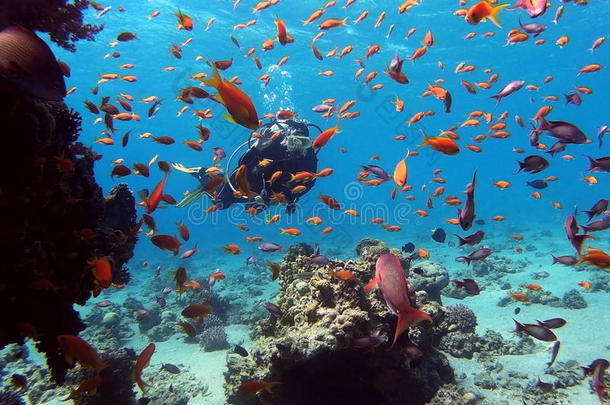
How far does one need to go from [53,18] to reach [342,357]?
18.4ft

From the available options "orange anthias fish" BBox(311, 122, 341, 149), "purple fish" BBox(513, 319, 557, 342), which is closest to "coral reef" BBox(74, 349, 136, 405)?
"orange anthias fish" BBox(311, 122, 341, 149)

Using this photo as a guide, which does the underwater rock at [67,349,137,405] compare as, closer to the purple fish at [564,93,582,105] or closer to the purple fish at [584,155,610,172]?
the purple fish at [584,155,610,172]

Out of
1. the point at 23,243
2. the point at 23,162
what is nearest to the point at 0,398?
the point at 23,243

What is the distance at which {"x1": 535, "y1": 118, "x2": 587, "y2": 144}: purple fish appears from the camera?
4742 mm

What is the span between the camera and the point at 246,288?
1683 cm

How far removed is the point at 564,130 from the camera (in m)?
4.80

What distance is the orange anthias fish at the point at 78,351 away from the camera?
134 inches

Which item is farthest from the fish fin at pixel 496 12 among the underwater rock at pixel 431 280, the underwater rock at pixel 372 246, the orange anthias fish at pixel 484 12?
the underwater rock at pixel 372 246

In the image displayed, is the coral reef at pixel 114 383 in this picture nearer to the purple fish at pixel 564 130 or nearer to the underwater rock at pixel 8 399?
the underwater rock at pixel 8 399

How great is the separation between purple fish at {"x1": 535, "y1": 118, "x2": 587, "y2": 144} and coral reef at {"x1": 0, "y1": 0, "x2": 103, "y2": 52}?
655 centimetres

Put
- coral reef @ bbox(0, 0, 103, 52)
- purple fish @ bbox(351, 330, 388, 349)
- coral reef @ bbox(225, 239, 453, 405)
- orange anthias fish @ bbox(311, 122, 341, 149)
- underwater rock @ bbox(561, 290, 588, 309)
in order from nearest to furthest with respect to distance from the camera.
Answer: coral reef @ bbox(0, 0, 103, 52) → purple fish @ bbox(351, 330, 388, 349) → coral reef @ bbox(225, 239, 453, 405) → orange anthias fish @ bbox(311, 122, 341, 149) → underwater rock @ bbox(561, 290, 588, 309)

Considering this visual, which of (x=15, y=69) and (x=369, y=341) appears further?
(x=369, y=341)

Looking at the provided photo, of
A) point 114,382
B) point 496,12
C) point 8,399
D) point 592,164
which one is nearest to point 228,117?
point 496,12

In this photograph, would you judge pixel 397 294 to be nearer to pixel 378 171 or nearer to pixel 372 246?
pixel 378 171
